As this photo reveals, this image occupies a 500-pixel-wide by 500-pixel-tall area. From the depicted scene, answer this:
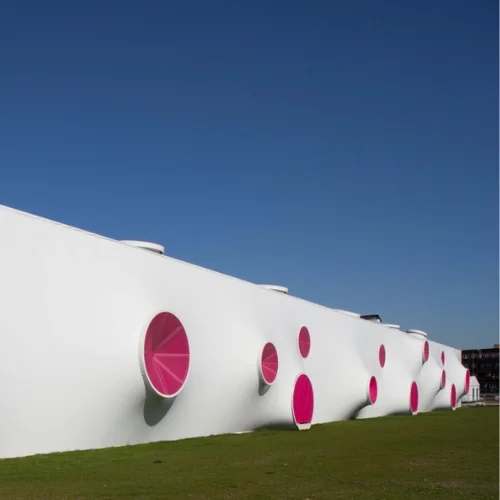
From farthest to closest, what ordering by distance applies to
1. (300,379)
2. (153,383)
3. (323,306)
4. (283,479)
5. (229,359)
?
1. (323,306)
2. (300,379)
3. (229,359)
4. (153,383)
5. (283,479)

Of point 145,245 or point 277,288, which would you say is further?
point 277,288

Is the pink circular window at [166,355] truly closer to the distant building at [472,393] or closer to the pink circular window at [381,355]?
the pink circular window at [381,355]

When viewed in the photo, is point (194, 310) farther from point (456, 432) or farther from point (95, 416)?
point (456, 432)

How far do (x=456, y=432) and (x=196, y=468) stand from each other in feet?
35.9

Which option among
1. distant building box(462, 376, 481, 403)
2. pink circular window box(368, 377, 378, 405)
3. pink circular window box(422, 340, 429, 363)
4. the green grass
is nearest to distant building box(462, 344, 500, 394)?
distant building box(462, 376, 481, 403)

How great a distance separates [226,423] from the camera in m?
19.3

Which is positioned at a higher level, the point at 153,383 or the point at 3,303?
the point at 3,303

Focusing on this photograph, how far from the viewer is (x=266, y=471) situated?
11172mm

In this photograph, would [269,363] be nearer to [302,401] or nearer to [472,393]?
[302,401]

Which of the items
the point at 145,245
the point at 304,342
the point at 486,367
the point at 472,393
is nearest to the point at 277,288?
the point at 304,342

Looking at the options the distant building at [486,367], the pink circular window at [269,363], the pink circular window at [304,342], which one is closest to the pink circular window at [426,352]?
the pink circular window at [304,342]

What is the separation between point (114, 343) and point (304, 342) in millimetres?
10983

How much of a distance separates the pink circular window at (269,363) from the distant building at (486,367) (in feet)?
214

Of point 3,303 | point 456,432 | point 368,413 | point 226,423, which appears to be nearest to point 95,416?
point 3,303
